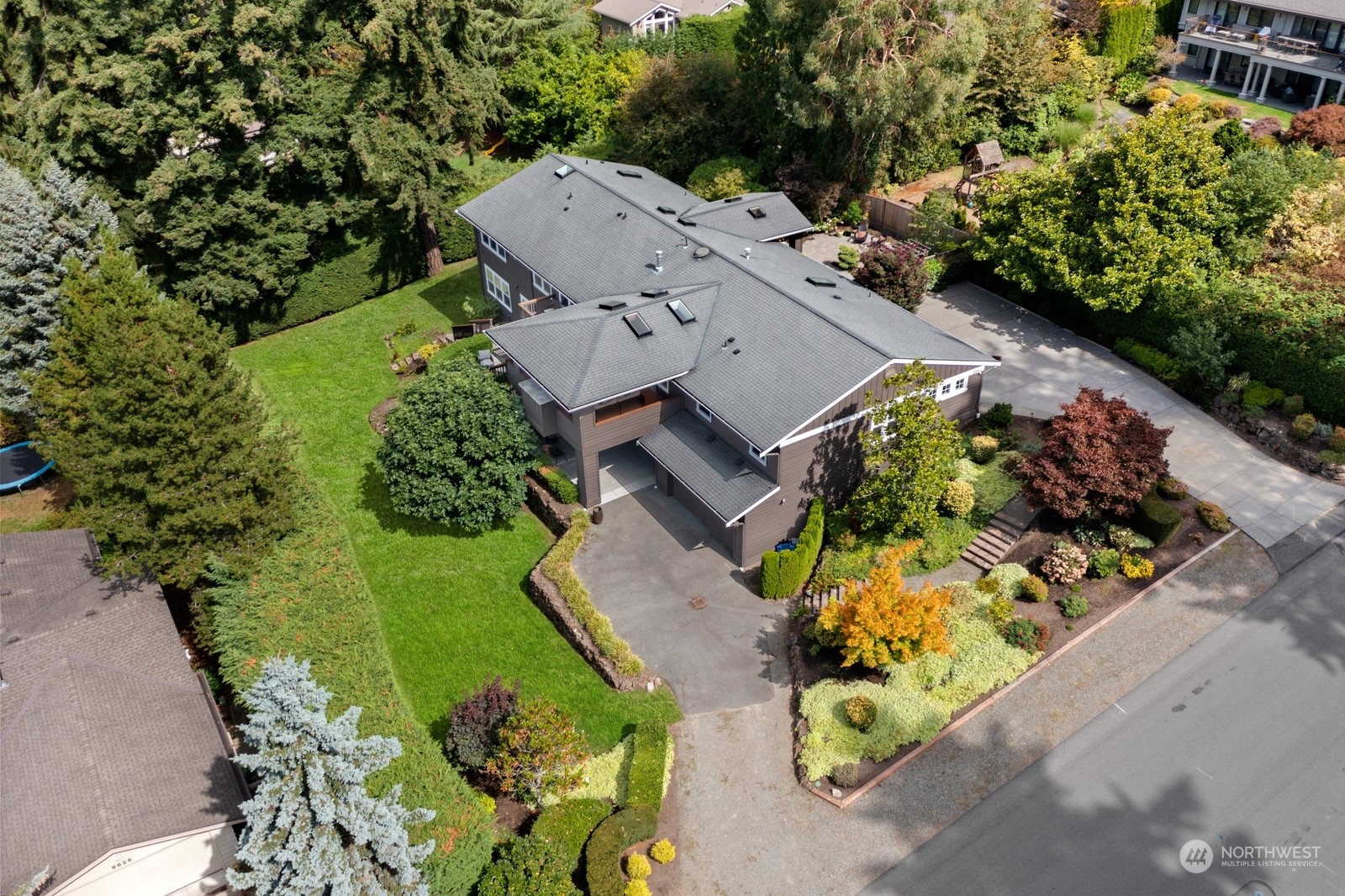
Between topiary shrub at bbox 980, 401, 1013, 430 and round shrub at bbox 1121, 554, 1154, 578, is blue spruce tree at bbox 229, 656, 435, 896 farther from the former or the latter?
topiary shrub at bbox 980, 401, 1013, 430

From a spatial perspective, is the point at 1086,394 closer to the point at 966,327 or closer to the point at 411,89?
the point at 966,327

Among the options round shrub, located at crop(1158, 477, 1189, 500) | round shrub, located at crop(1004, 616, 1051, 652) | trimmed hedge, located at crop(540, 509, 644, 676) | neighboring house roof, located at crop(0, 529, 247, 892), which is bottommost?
trimmed hedge, located at crop(540, 509, 644, 676)

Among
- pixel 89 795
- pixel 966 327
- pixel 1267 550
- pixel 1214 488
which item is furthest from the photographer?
pixel 966 327

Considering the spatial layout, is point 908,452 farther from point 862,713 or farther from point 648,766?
point 648,766

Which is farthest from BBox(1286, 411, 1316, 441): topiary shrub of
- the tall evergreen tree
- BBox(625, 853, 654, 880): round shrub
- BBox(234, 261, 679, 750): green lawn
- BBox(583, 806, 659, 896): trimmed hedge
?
the tall evergreen tree

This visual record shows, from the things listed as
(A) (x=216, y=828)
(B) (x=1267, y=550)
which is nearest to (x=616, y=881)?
(A) (x=216, y=828)

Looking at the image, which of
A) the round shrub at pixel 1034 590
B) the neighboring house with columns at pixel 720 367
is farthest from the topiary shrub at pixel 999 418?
the round shrub at pixel 1034 590

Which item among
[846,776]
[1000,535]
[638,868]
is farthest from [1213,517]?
[638,868]
